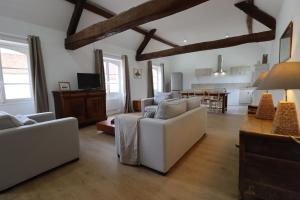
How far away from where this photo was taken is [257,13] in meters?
3.95

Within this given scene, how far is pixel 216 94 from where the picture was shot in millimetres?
5871

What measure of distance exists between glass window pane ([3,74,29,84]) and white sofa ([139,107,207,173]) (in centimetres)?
347

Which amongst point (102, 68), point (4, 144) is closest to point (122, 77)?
point (102, 68)

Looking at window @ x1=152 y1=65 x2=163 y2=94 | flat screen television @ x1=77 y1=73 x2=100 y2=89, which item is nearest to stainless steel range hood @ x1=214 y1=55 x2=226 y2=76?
window @ x1=152 y1=65 x2=163 y2=94

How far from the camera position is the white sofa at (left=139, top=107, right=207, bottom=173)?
191 centimetres

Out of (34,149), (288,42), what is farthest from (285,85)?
(34,149)

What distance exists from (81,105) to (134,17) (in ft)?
8.64

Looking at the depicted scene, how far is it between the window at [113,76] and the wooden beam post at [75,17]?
65.2 inches

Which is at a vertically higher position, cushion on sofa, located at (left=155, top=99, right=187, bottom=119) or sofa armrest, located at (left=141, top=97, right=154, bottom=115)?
cushion on sofa, located at (left=155, top=99, right=187, bottom=119)

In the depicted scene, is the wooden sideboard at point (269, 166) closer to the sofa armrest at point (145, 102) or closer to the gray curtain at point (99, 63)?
the sofa armrest at point (145, 102)

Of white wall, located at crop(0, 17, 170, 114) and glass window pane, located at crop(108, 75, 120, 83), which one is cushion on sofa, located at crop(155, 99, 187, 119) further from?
glass window pane, located at crop(108, 75, 120, 83)

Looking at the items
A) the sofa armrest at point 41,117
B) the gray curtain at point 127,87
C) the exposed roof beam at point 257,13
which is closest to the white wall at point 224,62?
the exposed roof beam at point 257,13

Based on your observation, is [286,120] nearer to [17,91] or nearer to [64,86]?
[64,86]

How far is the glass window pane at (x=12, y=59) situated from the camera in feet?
11.3
